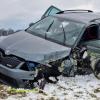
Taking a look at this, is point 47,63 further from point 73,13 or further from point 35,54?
point 73,13

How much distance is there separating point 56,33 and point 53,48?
876 mm

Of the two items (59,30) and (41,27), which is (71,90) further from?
(41,27)

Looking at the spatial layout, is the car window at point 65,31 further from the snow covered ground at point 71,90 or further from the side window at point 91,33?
the snow covered ground at point 71,90

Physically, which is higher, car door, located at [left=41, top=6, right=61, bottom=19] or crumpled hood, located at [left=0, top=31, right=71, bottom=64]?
car door, located at [left=41, top=6, right=61, bottom=19]

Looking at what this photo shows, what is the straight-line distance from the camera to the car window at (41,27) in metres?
10.9

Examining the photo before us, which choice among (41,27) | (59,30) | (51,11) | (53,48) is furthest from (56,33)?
(51,11)

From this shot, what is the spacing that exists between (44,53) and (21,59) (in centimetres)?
53

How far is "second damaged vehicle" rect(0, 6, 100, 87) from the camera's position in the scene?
9258mm

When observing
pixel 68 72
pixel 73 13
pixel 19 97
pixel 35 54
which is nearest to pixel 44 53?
pixel 35 54

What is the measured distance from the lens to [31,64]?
9336 mm

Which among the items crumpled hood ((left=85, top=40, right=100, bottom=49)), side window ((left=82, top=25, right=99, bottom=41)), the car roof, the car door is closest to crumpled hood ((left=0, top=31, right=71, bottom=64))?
crumpled hood ((left=85, top=40, right=100, bottom=49))

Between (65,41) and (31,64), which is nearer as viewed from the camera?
(31,64)

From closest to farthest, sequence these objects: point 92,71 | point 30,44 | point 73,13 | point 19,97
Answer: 1. point 19,97
2. point 30,44
3. point 92,71
4. point 73,13

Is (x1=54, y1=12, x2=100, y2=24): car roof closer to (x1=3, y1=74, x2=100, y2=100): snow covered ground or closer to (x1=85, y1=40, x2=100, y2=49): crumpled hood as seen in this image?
(x1=85, y1=40, x2=100, y2=49): crumpled hood
